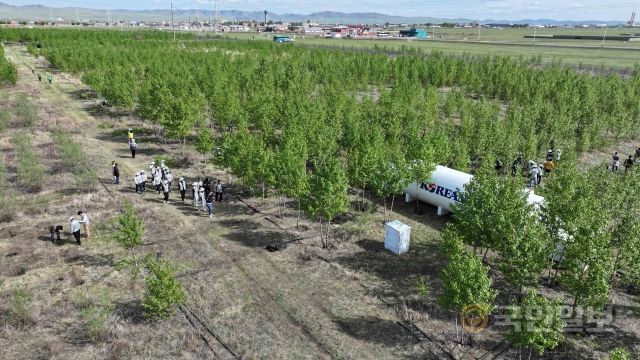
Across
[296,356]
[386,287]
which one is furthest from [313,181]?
[296,356]

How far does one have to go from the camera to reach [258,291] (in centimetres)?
2191

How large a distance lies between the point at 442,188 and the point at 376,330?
44.2ft

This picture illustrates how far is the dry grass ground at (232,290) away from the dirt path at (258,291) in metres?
0.06

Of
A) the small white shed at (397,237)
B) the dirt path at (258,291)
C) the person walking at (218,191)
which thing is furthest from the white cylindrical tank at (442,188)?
the person walking at (218,191)

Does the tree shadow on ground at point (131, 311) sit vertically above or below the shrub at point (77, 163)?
below

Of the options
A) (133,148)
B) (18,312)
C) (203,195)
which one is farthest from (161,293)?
(133,148)

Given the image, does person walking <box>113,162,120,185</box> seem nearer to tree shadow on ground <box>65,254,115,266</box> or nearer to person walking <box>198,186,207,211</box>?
person walking <box>198,186,207,211</box>

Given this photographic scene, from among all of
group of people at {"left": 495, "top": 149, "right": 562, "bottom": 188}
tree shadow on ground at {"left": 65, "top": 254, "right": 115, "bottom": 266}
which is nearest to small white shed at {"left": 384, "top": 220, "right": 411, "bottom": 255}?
group of people at {"left": 495, "top": 149, "right": 562, "bottom": 188}

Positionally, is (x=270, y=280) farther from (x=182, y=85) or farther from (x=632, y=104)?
(x=632, y=104)

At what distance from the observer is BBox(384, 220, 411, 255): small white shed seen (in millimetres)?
25203

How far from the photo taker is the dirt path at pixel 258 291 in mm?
18359

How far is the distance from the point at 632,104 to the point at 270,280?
2161 inches

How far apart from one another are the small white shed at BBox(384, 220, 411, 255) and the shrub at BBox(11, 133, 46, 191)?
26.7 meters

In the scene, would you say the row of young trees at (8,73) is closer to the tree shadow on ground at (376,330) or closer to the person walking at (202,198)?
the person walking at (202,198)
